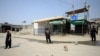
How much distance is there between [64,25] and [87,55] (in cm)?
2411

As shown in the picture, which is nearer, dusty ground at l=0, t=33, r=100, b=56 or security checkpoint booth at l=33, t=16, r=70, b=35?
dusty ground at l=0, t=33, r=100, b=56

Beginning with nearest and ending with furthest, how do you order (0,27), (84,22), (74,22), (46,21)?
(84,22), (74,22), (46,21), (0,27)

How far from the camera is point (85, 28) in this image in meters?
35.1

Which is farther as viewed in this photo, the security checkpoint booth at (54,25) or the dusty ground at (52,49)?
the security checkpoint booth at (54,25)

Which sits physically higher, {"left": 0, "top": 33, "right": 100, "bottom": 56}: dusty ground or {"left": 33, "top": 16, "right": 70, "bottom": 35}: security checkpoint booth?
{"left": 33, "top": 16, "right": 70, "bottom": 35}: security checkpoint booth

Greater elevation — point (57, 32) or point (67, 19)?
point (67, 19)

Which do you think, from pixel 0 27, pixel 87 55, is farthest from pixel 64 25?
pixel 0 27

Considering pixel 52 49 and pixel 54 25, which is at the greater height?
pixel 54 25

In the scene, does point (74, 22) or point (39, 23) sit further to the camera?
point (39, 23)

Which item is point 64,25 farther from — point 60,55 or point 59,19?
point 60,55

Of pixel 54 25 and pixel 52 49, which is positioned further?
pixel 54 25

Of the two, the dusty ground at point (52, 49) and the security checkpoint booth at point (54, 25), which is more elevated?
the security checkpoint booth at point (54, 25)

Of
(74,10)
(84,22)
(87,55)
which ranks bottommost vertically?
(87,55)

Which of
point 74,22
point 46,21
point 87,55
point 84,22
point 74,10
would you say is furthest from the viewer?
point 74,10
